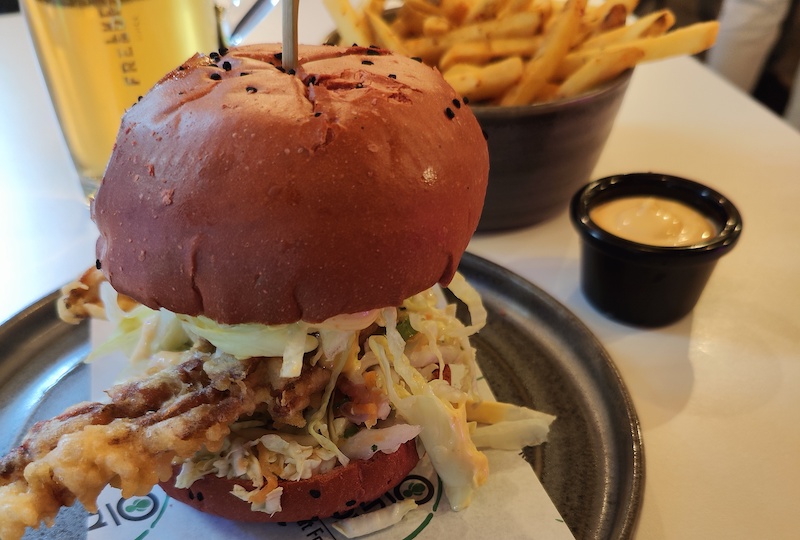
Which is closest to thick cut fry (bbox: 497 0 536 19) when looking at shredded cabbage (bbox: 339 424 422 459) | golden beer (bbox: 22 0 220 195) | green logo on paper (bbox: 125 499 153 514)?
golden beer (bbox: 22 0 220 195)

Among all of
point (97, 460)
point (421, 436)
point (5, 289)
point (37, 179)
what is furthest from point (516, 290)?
point (37, 179)

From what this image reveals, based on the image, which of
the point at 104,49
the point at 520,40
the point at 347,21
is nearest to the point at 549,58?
the point at 520,40

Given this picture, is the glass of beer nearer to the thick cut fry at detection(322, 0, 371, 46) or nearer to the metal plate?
the thick cut fry at detection(322, 0, 371, 46)

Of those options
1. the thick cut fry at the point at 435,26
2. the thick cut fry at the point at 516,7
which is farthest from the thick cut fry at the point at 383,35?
the thick cut fry at the point at 516,7

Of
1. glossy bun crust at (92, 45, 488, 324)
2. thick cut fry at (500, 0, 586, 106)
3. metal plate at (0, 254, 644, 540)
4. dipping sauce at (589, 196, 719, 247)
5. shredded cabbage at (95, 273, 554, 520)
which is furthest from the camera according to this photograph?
thick cut fry at (500, 0, 586, 106)

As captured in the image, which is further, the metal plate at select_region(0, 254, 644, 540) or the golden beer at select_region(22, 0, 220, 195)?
the golden beer at select_region(22, 0, 220, 195)
